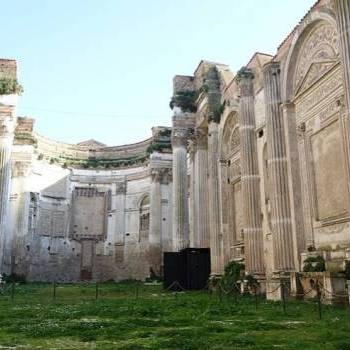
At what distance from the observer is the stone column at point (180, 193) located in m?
24.9

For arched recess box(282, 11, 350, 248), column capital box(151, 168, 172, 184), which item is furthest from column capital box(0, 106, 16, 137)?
column capital box(151, 168, 172, 184)

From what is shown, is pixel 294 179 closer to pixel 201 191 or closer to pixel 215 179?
pixel 215 179

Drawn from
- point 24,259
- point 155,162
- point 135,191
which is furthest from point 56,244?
point 155,162

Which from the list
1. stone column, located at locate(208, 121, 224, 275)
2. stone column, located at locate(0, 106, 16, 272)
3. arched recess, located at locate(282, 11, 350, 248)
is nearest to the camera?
arched recess, located at locate(282, 11, 350, 248)

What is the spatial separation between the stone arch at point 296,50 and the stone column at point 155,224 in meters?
20.1

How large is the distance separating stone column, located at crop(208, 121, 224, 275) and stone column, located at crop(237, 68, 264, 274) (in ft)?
13.5

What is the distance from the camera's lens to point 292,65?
1628 centimetres

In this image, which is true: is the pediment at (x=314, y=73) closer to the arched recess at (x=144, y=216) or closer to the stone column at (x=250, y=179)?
the stone column at (x=250, y=179)

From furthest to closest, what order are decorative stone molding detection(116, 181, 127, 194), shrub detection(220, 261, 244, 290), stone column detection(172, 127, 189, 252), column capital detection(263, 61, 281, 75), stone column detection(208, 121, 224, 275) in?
decorative stone molding detection(116, 181, 127, 194) → stone column detection(172, 127, 189, 252) → stone column detection(208, 121, 224, 275) → shrub detection(220, 261, 244, 290) → column capital detection(263, 61, 281, 75)

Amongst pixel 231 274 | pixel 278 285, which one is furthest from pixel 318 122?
pixel 231 274

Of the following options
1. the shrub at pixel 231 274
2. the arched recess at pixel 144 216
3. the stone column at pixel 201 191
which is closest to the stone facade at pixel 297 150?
the shrub at pixel 231 274

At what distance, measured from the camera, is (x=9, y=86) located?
23156 millimetres

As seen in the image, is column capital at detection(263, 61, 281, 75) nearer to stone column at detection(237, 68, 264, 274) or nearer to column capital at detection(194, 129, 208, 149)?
stone column at detection(237, 68, 264, 274)

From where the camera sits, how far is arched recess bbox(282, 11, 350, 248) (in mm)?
13719
